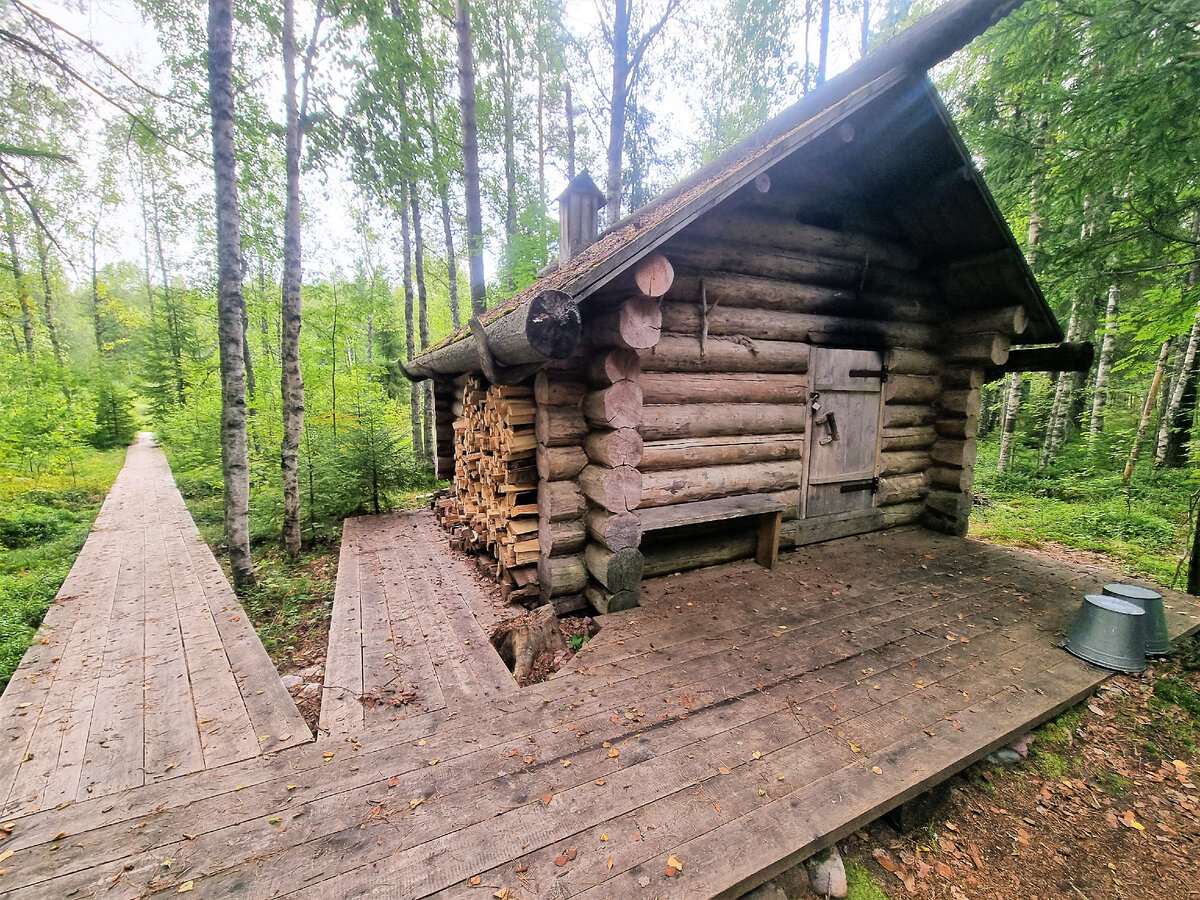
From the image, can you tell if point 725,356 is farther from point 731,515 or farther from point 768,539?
point 768,539

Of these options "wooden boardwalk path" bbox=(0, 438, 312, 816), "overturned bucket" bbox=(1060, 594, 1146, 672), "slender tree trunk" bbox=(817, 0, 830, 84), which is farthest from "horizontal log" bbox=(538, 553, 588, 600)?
"slender tree trunk" bbox=(817, 0, 830, 84)

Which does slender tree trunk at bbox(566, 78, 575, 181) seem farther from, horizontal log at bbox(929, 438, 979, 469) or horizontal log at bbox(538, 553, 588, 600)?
horizontal log at bbox(538, 553, 588, 600)

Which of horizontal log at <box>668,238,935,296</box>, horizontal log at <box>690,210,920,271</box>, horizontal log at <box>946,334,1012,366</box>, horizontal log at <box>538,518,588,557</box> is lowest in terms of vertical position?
horizontal log at <box>538,518,588,557</box>

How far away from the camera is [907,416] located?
616cm

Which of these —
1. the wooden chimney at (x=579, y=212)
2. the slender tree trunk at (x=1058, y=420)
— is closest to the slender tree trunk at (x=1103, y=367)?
the slender tree trunk at (x=1058, y=420)

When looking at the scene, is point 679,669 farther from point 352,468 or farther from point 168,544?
point 168,544

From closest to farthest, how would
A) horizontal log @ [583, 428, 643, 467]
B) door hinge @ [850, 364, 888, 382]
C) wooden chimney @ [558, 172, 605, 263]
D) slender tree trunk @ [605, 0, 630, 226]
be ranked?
horizontal log @ [583, 428, 643, 467] < door hinge @ [850, 364, 888, 382] < wooden chimney @ [558, 172, 605, 263] < slender tree trunk @ [605, 0, 630, 226]

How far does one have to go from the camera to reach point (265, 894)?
180cm

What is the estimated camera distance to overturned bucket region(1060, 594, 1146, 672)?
333 centimetres

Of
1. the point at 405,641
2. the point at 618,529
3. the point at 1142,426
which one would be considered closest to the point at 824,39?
the point at 1142,426

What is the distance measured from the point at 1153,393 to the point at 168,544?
738 inches

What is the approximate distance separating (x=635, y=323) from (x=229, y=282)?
15.9ft

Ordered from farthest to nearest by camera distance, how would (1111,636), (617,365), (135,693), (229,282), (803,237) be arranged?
(229,282)
(803,237)
(617,365)
(1111,636)
(135,693)

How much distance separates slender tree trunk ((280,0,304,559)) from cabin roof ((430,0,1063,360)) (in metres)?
4.78
